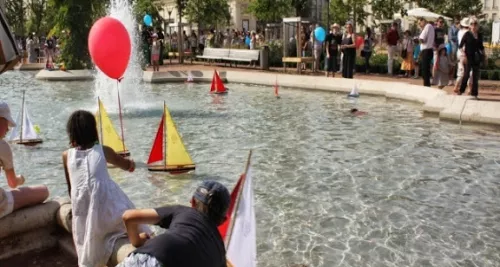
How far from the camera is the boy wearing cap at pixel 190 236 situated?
2.87 metres

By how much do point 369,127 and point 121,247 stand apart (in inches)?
366

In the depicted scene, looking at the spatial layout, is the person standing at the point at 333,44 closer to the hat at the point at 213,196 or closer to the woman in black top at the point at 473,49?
the woman in black top at the point at 473,49

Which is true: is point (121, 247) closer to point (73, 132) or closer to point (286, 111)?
point (73, 132)

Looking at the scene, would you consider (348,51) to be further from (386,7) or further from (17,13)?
(17,13)

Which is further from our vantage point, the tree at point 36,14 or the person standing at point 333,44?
the tree at point 36,14

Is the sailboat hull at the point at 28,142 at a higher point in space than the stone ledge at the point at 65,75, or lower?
lower

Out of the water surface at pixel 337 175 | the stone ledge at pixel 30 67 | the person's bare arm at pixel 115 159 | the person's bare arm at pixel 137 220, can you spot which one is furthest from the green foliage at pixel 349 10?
the person's bare arm at pixel 137 220

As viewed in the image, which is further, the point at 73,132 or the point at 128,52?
the point at 128,52

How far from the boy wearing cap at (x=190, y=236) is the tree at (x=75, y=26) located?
84.5 feet

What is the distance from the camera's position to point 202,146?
11.0 metres

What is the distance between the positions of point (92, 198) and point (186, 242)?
167cm

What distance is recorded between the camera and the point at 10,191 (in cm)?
510

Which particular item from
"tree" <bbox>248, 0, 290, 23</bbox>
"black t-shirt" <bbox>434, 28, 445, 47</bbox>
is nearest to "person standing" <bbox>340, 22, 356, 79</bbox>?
"black t-shirt" <bbox>434, 28, 445, 47</bbox>

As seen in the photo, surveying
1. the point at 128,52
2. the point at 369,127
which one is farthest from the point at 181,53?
the point at 128,52
